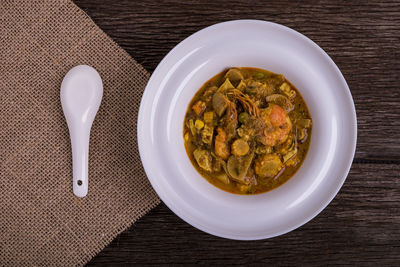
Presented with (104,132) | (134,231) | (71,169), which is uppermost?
(104,132)

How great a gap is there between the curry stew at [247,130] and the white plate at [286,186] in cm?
8

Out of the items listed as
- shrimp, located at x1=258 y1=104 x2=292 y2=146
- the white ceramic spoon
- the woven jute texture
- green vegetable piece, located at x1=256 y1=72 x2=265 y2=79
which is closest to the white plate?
green vegetable piece, located at x1=256 y1=72 x2=265 y2=79

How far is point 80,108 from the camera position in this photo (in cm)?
225

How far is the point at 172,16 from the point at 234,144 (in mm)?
912

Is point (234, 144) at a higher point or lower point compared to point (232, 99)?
lower

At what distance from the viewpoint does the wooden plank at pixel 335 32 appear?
7.77 feet

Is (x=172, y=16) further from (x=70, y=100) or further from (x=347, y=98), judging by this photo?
(x=347, y=98)

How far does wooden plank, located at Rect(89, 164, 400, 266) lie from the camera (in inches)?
95.2

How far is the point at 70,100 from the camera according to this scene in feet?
7.38

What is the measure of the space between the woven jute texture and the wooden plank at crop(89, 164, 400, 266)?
22 cm

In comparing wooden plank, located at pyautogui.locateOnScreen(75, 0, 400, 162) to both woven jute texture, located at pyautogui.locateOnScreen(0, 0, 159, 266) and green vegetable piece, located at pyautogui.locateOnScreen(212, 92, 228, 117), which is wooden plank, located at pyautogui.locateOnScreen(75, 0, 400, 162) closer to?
woven jute texture, located at pyautogui.locateOnScreen(0, 0, 159, 266)

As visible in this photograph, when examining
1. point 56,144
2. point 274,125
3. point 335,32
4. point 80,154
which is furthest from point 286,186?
point 56,144

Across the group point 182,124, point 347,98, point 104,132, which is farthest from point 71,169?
point 347,98

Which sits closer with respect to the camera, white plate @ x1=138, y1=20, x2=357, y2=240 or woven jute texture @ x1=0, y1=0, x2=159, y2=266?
white plate @ x1=138, y1=20, x2=357, y2=240
